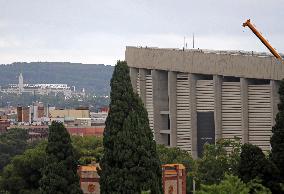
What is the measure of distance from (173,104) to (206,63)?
735 cm

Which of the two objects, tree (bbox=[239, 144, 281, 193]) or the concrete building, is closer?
tree (bbox=[239, 144, 281, 193])

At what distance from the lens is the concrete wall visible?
9119 centimetres

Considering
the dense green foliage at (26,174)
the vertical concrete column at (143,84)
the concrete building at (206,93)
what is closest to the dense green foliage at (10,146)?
the vertical concrete column at (143,84)

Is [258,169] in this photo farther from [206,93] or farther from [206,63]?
[206,93]

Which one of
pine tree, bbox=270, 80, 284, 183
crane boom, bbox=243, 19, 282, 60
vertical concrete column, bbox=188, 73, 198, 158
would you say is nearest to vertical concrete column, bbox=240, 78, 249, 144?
crane boom, bbox=243, 19, 282, 60

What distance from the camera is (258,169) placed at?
174ft

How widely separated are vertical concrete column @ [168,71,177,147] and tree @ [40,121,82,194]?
44878 millimetres

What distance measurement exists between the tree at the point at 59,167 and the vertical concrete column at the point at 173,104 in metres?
44.9

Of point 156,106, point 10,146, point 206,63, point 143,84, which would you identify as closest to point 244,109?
point 206,63

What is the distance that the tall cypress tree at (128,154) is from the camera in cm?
5491

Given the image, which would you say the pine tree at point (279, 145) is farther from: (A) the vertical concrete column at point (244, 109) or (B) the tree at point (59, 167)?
(A) the vertical concrete column at point (244, 109)

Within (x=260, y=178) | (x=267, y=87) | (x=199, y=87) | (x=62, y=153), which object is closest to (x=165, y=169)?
(x=62, y=153)

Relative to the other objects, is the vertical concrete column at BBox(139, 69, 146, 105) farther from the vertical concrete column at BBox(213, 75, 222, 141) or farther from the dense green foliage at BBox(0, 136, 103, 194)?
the dense green foliage at BBox(0, 136, 103, 194)

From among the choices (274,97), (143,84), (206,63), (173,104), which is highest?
(206,63)
